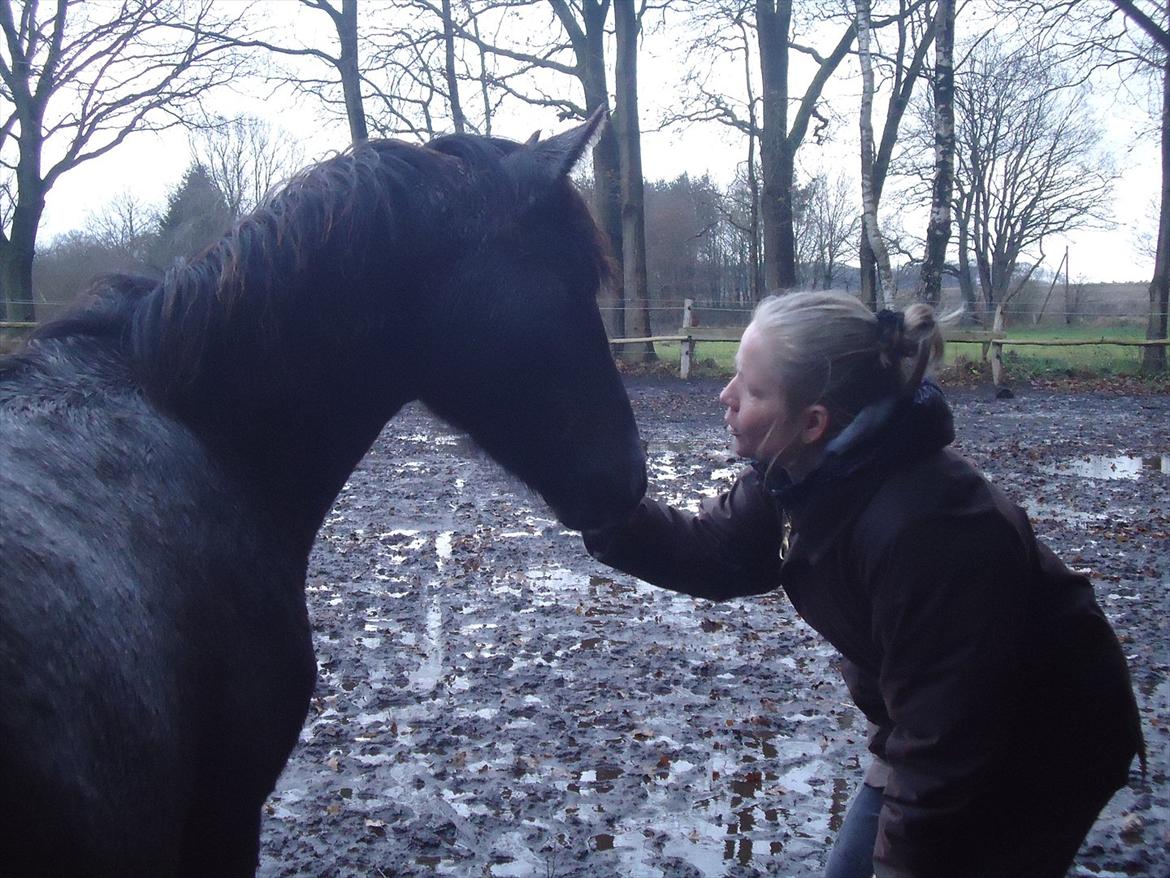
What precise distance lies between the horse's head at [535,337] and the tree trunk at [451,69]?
1842 cm

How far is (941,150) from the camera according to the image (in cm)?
1622

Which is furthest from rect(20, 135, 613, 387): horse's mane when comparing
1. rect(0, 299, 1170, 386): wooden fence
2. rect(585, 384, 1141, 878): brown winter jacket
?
rect(0, 299, 1170, 386): wooden fence

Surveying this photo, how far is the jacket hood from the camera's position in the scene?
1.87 m

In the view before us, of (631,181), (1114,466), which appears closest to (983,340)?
(1114,466)

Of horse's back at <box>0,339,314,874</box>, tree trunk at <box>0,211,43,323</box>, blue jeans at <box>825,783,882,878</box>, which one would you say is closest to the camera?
horse's back at <box>0,339,314,874</box>

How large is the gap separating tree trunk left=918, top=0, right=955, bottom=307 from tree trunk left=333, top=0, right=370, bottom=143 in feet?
34.3

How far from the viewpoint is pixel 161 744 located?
1.44m

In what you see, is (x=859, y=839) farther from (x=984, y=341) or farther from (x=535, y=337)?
(x=984, y=341)

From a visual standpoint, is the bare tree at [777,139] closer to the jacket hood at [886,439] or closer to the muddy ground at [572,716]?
the muddy ground at [572,716]

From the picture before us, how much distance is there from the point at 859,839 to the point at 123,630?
1.76 metres

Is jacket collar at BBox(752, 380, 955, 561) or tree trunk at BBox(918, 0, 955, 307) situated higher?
tree trunk at BBox(918, 0, 955, 307)

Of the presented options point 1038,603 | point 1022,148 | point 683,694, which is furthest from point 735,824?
point 1022,148

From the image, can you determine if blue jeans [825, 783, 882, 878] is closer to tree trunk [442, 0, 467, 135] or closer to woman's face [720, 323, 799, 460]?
woman's face [720, 323, 799, 460]

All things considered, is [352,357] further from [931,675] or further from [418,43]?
[418,43]
